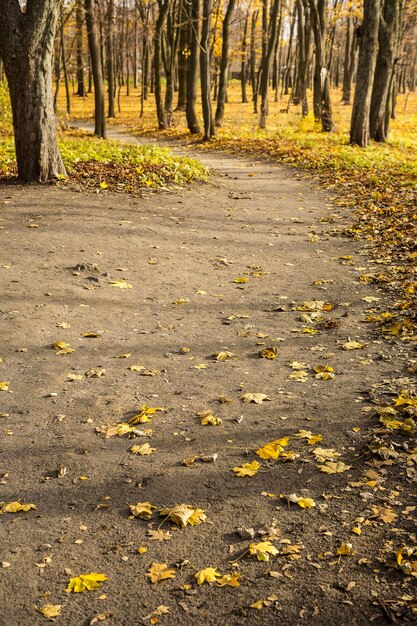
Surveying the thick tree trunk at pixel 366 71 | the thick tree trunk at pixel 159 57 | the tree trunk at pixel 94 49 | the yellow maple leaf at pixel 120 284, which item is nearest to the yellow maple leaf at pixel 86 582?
the yellow maple leaf at pixel 120 284

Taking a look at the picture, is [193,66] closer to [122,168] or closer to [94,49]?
[94,49]

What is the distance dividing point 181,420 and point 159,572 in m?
1.51

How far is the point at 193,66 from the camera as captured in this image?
2070 centimetres

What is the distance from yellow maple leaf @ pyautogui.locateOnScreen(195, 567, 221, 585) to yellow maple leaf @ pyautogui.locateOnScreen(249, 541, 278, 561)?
0.23m

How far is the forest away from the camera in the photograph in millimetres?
2988

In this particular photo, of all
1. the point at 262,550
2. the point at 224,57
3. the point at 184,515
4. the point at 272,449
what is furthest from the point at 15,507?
the point at 224,57

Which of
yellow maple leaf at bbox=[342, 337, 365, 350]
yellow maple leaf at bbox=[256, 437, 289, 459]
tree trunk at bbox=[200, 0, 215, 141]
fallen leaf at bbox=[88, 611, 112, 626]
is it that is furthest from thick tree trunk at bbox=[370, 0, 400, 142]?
fallen leaf at bbox=[88, 611, 112, 626]

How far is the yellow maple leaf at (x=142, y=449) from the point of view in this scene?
13.3 ft

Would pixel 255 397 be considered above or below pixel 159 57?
below

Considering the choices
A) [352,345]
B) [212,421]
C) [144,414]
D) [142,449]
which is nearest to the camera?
[142,449]

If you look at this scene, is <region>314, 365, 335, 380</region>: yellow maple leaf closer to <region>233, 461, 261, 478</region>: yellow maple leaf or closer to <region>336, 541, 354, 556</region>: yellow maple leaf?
<region>233, 461, 261, 478</region>: yellow maple leaf

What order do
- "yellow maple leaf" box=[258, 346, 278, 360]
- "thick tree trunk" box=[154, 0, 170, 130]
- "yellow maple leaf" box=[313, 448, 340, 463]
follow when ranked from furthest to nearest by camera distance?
"thick tree trunk" box=[154, 0, 170, 130], "yellow maple leaf" box=[258, 346, 278, 360], "yellow maple leaf" box=[313, 448, 340, 463]

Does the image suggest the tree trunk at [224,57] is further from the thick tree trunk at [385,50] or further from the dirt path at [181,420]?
the dirt path at [181,420]

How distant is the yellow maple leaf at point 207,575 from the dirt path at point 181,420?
5 centimetres
